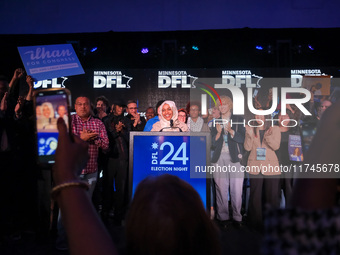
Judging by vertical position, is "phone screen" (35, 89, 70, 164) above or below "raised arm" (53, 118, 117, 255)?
above

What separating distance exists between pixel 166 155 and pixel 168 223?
5.31 ft

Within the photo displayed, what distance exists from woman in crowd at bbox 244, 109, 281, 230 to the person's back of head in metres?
3.91

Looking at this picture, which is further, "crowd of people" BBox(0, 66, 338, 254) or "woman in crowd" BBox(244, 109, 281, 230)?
"woman in crowd" BBox(244, 109, 281, 230)

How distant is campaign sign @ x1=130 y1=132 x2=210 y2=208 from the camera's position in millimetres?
2316

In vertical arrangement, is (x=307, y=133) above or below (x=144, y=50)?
below

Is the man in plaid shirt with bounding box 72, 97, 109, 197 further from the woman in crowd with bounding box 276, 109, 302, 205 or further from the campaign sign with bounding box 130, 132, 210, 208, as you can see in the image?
the woman in crowd with bounding box 276, 109, 302, 205

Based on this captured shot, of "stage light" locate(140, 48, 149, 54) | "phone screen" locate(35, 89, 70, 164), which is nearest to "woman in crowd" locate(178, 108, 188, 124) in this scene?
"stage light" locate(140, 48, 149, 54)

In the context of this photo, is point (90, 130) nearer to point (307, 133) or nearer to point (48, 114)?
point (48, 114)

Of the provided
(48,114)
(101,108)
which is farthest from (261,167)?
(48,114)

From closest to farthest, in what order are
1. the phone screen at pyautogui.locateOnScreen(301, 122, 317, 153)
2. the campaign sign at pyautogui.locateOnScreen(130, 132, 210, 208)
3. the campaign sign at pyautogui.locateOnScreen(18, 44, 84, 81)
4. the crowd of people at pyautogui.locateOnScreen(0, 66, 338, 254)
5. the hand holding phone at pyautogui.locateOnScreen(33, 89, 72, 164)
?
the hand holding phone at pyautogui.locateOnScreen(33, 89, 72, 164)
the campaign sign at pyautogui.locateOnScreen(130, 132, 210, 208)
the crowd of people at pyautogui.locateOnScreen(0, 66, 338, 254)
the phone screen at pyautogui.locateOnScreen(301, 122, 317, 153)
the campaign sign at pyautogui.locateOnScreen(18, 44, 84, 81)

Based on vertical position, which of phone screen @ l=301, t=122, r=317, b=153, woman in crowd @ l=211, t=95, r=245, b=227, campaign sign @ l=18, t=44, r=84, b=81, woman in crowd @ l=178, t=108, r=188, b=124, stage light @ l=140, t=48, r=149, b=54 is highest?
stage light @ l=140, t=48, r=149, b=54

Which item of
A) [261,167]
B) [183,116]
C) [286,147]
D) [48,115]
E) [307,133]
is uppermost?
[183,116]

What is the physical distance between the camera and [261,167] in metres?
4.49

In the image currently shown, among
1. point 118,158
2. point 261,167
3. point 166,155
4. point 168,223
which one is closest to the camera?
point 168,223
